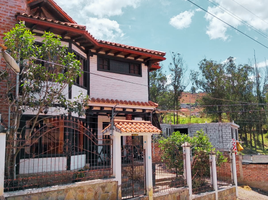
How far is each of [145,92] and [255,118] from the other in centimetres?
2046

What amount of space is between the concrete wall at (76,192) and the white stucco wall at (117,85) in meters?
5.82

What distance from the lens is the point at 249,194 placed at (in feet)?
40.4

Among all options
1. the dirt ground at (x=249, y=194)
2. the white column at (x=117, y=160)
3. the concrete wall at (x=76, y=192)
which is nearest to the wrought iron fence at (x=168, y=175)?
the white column at (x=117, y=160)

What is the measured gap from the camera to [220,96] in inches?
1096

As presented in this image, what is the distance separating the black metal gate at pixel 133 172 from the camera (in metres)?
7.14

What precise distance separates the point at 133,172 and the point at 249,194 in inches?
321

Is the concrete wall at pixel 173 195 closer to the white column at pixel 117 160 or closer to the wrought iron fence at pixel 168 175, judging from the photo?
the wrought iron fence at pixel 168 175

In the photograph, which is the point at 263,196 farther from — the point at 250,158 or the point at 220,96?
the point at 220,96

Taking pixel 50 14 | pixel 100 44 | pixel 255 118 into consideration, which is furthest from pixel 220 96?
pixel 50 14

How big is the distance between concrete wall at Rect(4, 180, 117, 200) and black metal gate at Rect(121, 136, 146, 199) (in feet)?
2.00

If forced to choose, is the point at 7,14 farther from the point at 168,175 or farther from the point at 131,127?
the point at 168,175

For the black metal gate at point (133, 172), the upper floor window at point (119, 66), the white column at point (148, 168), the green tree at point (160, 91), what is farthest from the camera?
the green tree at point (160, 91)

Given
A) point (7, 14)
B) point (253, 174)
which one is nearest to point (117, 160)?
point (7, 14)

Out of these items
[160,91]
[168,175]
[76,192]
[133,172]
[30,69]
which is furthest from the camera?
[160,91]
